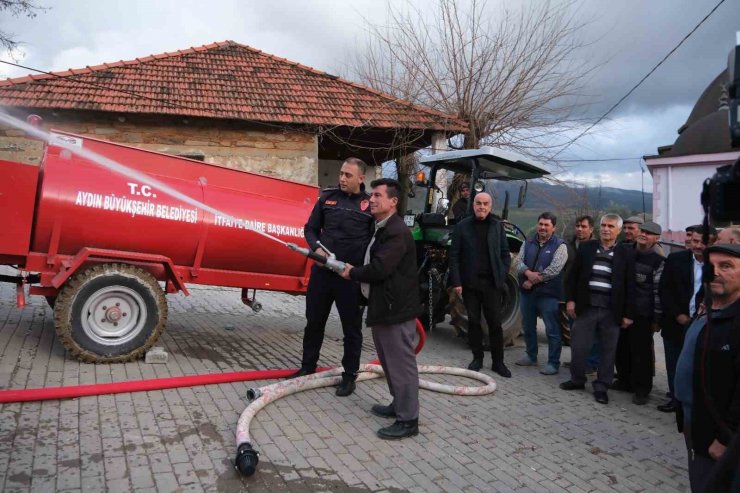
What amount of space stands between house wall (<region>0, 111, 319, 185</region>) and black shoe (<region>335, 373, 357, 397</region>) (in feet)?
27.9

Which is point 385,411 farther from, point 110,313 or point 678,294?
point 678,294

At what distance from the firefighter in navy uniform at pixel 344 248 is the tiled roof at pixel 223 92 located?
25.4ft

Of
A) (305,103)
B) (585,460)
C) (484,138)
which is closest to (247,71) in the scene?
(305,103)

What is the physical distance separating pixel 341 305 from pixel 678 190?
17852 millimetres

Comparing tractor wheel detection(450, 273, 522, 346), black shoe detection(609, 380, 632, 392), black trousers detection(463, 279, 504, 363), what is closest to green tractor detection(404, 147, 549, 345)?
tractor wheel detection(450, 273, 522, 346)

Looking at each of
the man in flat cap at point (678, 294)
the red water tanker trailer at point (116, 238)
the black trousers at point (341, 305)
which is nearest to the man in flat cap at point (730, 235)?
the man in flat cap at point (678, 294)

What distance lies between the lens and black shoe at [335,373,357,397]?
5062 millimetres

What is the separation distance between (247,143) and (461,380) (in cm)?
859

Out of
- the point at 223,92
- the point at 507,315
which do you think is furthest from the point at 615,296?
the point at 223,92

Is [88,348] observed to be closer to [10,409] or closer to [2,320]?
[10,409]

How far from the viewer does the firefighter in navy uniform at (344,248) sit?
5039mm

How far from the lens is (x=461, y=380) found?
19.4 feet

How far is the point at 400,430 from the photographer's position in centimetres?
420

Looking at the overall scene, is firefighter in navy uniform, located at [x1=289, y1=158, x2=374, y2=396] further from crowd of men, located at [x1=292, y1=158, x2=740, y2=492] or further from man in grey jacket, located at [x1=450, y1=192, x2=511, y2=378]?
man in grey jacket, located at [x1=450, y1=192, x2=511, y2=378]
